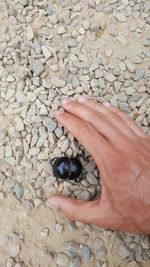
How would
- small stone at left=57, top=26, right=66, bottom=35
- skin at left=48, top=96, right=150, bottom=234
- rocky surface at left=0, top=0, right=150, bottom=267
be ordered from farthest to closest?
small stone at left=57, top=26, right=66, bottom=35, rocky surface at left=0, top=0, right=150, bottom=267, skin at left=48, top=96, right=150, bottom=234

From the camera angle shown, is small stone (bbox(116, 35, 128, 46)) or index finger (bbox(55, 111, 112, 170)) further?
small stone (bbox(116, 35, 128, 46))


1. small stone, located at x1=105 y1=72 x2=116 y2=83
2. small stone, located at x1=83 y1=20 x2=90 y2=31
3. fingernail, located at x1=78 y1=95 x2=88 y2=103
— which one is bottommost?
fingernail, located at x1=78 y1=95 x2=88 y2=103

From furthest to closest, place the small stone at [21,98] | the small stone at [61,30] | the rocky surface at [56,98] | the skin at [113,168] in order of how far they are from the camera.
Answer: the small stone at [61,30] < the small stone at [21,98] < the rocky surface at [56,98] < the skin at [113,168]

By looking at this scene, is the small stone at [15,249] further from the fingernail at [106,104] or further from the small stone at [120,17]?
the small stone at [120,17]

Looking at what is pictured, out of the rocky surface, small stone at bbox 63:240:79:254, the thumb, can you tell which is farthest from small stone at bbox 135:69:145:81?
small stone at bbox 63:240:79:254

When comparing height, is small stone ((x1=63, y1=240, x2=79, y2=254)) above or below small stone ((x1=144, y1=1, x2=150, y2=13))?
below

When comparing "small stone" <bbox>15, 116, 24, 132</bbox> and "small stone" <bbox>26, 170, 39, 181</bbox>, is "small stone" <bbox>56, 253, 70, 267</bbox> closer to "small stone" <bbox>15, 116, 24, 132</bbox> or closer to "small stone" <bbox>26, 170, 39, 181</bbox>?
"small stone" <bbox>26, 170, 39, 181</bbox>

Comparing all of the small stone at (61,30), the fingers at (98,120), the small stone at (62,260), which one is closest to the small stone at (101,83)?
the fingers at (98,120)
